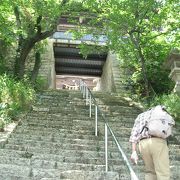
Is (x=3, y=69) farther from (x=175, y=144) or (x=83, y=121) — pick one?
(x=175, y=144)

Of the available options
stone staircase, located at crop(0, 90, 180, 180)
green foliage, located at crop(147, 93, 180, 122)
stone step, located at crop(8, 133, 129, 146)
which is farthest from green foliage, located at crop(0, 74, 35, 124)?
green foliage, located at crop(147, 93, 180, 122)

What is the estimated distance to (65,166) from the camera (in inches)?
222

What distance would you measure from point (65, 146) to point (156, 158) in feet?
10.6

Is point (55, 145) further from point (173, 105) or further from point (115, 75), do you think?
point (115, 75)

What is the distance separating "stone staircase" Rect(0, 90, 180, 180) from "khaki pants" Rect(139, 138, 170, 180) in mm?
1064

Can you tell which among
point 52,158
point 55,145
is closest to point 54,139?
point 55,145

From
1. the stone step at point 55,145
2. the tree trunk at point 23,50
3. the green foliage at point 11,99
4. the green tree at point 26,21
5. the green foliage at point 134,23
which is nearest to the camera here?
the stone step at point 55,145

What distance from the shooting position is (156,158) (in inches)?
158

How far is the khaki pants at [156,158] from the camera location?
3.98 meters

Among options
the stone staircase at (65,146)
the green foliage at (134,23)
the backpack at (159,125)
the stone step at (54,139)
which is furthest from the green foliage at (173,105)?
the backpack at (159,125)

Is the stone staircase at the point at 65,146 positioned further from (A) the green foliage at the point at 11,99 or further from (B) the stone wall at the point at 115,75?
(B) the stone wall at the point at 115,75

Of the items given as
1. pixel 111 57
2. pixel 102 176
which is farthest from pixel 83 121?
pixel 111 57

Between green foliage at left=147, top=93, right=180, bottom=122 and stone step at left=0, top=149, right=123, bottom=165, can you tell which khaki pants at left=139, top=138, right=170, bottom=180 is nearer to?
stone step at left=0, top=149, right=123, bottom=165

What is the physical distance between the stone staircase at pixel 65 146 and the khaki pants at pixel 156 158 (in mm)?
1064
